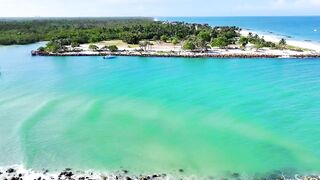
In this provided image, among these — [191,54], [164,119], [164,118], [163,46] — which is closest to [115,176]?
[164,119]

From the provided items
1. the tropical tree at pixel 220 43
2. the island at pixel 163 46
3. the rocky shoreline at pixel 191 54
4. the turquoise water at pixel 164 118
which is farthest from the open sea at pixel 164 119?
the tropical tree at pixel 220 43

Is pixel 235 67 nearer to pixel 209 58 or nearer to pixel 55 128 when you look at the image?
pixel 209 58

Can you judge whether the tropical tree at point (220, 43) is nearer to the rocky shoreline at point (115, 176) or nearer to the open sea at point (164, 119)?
the open sea at point (164, 119)

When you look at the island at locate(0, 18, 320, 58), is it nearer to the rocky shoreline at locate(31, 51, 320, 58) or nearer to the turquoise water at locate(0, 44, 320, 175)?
the rocky shoreline at locate(31, 51, 320, 58)

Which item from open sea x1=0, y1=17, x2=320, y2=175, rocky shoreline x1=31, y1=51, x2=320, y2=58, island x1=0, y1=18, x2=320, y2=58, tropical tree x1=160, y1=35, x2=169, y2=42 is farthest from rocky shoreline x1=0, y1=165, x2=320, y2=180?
tropical tree x1=160, y1=35, x2=169, y2=42

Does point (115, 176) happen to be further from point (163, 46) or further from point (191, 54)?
point (163, 46)
